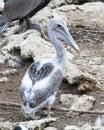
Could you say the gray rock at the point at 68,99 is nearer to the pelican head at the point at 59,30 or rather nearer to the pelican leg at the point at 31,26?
the pelican head at the point at 59,30

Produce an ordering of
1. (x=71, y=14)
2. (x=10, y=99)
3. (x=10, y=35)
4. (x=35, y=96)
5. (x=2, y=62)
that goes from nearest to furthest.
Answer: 1. (x=35, y=96)
2. (x=10, y=99)
3. (x=2, y=62)
4. (x=10, y=35)
5. (x=71, y=14)

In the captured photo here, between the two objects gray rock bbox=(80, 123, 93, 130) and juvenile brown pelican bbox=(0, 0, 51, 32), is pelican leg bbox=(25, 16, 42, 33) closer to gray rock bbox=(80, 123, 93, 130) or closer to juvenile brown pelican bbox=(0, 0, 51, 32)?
juvenile brown pelican bbox=(0, 0, 51, 32)

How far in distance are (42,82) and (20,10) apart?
178 inches

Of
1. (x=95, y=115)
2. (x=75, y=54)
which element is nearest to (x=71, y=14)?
(x=75, y=54)

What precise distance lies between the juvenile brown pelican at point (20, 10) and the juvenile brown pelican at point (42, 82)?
3587 mm

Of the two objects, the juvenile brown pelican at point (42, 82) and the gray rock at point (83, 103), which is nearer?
the juvenile brown pelican at point (42, 82)

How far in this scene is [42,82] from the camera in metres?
6.53

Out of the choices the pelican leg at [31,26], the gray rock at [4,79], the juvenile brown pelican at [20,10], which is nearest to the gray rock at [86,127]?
the gray rock at [4,79]

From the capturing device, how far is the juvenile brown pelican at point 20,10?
34.8ft

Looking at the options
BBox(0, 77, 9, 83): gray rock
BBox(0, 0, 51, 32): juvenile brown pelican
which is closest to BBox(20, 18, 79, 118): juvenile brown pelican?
BBox(0, 77, 9, 83): gray rock

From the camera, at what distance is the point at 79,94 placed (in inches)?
293

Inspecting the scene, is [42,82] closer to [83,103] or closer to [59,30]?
[83,103]

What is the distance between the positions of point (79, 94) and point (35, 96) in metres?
1.17

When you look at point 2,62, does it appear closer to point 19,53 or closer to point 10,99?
point 19,53
